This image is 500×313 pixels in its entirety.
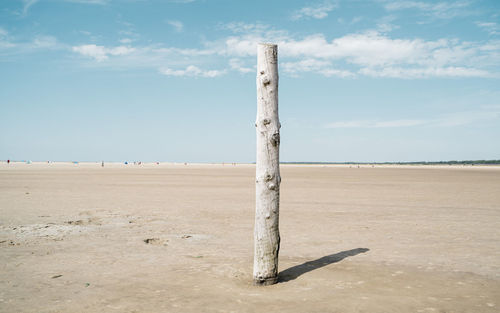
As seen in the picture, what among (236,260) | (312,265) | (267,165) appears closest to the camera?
(267,165)

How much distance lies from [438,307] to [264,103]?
4052 mm

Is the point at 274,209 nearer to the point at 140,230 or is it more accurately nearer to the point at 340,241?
the point at 340,241

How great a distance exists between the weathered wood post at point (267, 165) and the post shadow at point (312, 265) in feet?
1.64

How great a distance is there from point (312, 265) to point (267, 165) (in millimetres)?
2633

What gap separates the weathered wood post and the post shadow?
0.50 m

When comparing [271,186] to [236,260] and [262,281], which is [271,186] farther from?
[236,260]

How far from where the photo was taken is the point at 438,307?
5418 mm

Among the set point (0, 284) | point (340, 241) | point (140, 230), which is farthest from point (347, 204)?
point (0, 284)

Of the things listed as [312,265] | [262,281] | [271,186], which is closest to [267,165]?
[271,186]

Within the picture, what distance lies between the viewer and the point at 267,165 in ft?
20.8

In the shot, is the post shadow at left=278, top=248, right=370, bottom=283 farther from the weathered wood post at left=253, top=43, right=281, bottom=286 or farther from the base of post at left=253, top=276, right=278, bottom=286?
the weathered wood post at left=253, top=43, right=281, bottom=286

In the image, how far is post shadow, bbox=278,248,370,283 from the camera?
22.7 feet

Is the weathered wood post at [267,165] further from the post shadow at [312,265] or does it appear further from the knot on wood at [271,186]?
the post shadow at [312,265]

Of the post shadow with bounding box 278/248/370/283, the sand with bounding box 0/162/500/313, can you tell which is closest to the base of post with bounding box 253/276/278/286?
the sand with bounding box 0/162/500/313
